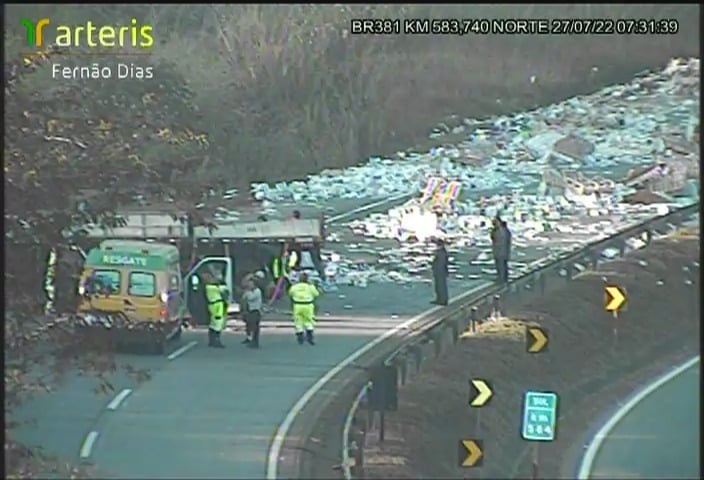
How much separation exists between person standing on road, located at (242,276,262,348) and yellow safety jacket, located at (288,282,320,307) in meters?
0.22

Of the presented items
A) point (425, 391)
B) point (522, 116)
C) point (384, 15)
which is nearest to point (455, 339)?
point (425, 391)

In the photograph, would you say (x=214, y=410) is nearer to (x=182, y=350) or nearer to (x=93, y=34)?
(x=182, y=350)

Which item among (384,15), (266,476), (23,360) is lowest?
(266,476)

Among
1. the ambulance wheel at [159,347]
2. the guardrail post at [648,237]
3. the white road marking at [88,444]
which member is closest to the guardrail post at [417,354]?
the ambulance wheel at [159,347]

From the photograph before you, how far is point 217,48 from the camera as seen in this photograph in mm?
10078

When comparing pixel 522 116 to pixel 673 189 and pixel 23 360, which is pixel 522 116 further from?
pixel 23 360

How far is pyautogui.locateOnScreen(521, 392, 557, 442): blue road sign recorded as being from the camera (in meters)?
9.33

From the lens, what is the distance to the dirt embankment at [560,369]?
9.81 metres

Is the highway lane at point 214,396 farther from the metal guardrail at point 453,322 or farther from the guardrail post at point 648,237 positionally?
the guardrail post at point 648,237

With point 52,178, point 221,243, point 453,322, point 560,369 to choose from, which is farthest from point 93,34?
point 560,369

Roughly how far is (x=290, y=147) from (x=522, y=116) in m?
1.53

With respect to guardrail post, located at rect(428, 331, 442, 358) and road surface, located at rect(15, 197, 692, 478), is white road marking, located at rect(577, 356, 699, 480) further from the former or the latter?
road surface, located at rect(15, 197, 692, 478)

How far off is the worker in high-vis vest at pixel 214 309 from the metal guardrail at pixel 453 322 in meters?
1.05

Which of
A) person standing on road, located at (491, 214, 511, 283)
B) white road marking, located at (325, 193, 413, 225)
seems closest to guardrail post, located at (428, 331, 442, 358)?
person standing on road, located at (491, 214, 511, 283)
